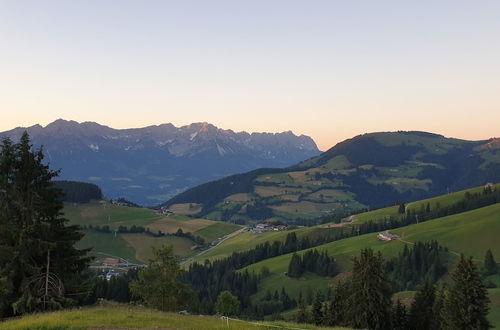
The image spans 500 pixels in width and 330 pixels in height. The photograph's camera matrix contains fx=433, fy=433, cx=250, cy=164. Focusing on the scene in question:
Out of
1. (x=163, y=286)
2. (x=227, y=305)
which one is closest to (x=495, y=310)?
(x=227, y=305)

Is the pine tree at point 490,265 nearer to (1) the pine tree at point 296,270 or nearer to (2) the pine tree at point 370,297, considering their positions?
(1) the pine tree at point 296,270

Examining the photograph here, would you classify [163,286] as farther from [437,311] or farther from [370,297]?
[437,311]

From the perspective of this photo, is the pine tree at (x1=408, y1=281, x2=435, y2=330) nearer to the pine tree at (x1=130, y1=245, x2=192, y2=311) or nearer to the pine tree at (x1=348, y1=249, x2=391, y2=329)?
the pine tree at (x1=348, y1=249, x2=391, y2=329)

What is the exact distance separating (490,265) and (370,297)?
365 feet

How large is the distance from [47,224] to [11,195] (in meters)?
4.11

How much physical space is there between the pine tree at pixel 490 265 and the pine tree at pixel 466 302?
104 meters

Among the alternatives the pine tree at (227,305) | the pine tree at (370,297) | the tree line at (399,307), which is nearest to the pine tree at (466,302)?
the tree line at (399,307)

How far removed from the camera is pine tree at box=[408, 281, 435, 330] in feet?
244

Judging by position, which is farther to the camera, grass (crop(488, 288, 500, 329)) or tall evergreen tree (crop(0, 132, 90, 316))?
grass (crop(488, 288, 500, 329))

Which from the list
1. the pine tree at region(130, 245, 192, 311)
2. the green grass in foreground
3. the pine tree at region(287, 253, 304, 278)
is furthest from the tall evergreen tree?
the pine tree at region(287, 253, 304, 278)

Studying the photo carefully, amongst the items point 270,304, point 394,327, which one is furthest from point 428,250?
point 394,327

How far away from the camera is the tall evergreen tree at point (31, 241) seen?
120ft

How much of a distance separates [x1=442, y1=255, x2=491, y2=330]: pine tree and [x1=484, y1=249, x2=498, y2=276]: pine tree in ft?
342

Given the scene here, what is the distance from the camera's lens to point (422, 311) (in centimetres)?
7519
